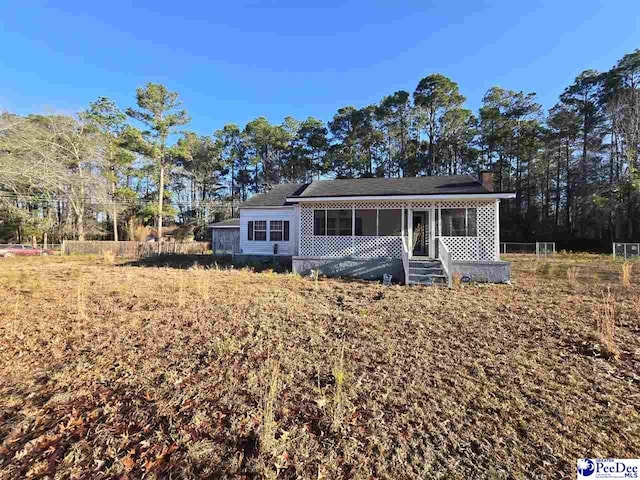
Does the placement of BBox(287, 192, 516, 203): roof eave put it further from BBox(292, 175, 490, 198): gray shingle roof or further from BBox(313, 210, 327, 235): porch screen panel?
BBox(313, 210, 327, 235): porch screen panel

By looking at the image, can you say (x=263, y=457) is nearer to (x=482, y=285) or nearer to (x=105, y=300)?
(x=105, y=300)

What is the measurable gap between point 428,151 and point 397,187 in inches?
958

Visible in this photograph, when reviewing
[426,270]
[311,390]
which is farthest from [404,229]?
[311,390]

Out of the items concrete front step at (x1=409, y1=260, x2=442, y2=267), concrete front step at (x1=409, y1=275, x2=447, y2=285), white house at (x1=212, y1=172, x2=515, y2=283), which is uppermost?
white house at (x1=212, y1=172, x2=515, y2=283)

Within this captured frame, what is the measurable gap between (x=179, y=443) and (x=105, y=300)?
612cm

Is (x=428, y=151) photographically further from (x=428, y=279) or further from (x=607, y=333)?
(x=607, y=333)

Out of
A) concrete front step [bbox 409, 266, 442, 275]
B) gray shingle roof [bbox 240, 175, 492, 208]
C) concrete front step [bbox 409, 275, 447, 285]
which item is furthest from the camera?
gray shingle roof [bbox 240, 175, 492, 208]

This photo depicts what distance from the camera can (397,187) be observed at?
43.8ft

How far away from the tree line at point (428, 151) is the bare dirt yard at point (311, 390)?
20.6 meters

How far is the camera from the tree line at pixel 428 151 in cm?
2509

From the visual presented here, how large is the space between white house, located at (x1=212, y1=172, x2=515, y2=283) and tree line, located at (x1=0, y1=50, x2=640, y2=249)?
57.2 feet

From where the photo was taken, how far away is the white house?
10974 mm

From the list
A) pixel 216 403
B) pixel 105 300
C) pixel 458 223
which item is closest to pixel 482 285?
pixel 458 223

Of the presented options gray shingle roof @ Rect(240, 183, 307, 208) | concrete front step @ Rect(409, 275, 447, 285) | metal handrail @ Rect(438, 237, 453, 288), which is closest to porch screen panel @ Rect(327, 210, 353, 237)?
concrete front step @ Rect(409, 275, 447, 285)
